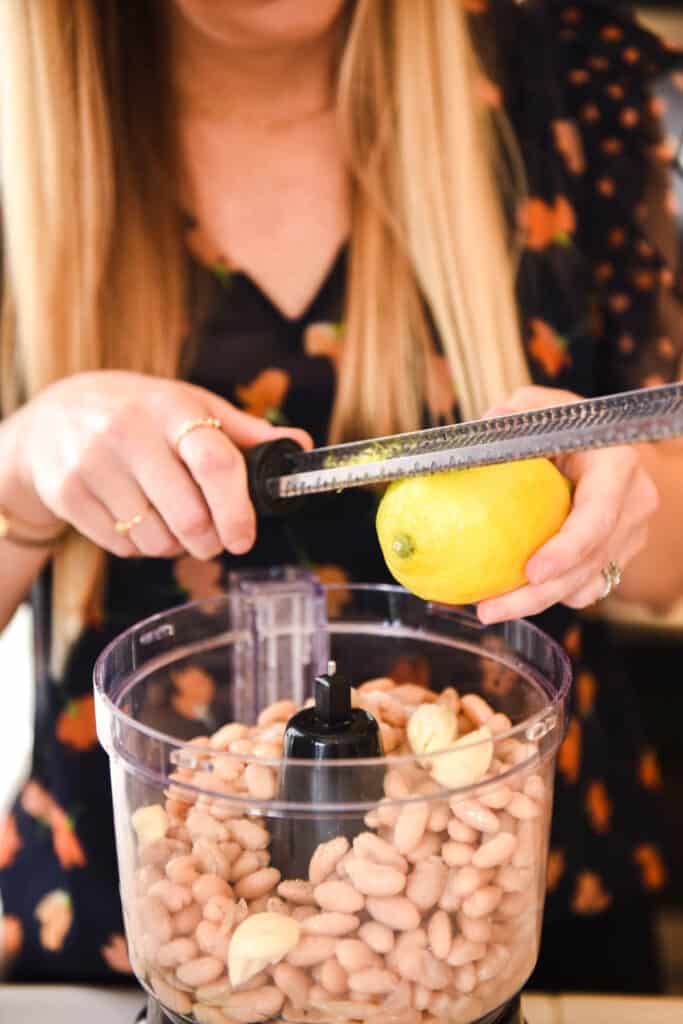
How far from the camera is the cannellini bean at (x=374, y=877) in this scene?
46 centimetres

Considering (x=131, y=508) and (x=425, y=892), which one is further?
(x=131, y=508)

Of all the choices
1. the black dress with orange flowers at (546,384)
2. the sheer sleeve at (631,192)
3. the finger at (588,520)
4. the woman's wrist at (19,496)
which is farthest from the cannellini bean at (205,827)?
the sheer sleeve at (631,192)

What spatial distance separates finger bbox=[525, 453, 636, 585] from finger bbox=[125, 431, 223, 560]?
0.21m

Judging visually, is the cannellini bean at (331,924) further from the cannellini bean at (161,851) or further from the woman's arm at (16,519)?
the woman's arm at (16,519)

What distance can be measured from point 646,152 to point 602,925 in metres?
0.83

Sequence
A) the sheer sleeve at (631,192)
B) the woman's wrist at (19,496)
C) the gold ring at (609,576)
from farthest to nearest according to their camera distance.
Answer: the sheer sleeve at (631,192) → the woman's wrist at (19,496) → the gold ring at (609,576)

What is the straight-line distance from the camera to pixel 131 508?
641 millimetres

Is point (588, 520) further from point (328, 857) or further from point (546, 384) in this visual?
point (546, 384)

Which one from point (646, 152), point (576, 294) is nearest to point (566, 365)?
point (576, 294)

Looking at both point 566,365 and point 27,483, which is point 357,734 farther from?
point 566,365

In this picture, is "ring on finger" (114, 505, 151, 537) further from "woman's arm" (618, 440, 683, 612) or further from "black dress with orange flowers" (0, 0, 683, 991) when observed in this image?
"woman's arm" (618, 440, 683, 612)

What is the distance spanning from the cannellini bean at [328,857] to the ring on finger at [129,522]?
27 cm

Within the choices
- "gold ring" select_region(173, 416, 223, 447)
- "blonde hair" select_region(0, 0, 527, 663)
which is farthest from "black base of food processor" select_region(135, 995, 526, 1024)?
"blonde hair" select_region(0, 0, 527, 663)

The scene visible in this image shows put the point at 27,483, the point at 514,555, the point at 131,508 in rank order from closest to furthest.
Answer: the point at 514,555, the point at 131,508, the point at 27,483
